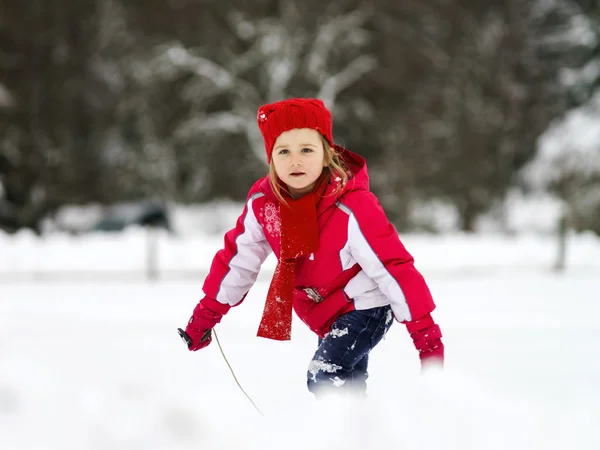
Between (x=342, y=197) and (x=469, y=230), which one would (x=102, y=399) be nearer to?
(x=342, y=197)

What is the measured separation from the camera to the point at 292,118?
9.10 ft

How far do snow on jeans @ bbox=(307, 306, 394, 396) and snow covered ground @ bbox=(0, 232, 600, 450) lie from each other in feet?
0.57

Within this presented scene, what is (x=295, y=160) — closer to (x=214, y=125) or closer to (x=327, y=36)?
(x=214, y=125)

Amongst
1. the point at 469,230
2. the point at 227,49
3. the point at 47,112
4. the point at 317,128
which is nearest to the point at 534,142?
the point at 469,230

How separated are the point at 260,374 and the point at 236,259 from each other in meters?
1.38

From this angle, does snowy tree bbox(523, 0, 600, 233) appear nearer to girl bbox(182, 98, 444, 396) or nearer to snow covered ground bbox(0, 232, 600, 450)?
snow covered ground bbox(0, 232, 600, 450)

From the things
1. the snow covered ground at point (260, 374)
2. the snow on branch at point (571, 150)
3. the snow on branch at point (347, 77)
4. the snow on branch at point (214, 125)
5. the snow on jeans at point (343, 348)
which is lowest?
the snow covered ground at point (260, 374)

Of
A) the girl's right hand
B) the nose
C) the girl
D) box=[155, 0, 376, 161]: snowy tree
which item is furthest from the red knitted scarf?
box=[155, 0, 376, 161]: snowy tree

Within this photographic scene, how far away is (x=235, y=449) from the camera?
2131mm

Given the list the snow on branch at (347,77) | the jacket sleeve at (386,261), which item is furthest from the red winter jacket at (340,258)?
the snow on branch at (347,77)

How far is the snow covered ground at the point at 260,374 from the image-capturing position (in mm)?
2174

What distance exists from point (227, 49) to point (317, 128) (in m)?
17.5

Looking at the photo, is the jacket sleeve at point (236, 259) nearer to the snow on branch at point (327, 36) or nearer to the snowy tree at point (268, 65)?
the snowy tree at point (268, 65)

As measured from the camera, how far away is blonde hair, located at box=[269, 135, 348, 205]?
108 inches
